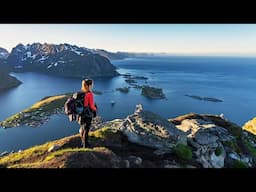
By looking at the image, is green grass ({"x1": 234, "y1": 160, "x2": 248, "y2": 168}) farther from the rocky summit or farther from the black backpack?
the black backpack

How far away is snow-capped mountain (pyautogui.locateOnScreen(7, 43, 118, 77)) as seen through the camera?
365ft

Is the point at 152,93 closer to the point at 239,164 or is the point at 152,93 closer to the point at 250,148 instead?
the point at 250,148

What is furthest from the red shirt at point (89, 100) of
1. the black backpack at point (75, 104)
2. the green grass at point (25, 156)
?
the green grass at point (25, 156)

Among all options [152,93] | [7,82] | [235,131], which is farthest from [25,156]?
[7,82]

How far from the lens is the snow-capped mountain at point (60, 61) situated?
4382 inches

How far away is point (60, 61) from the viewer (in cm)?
12444

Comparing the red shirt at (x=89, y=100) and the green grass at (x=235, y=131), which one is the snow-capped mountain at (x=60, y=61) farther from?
the red shirt at (x=89, y=100)

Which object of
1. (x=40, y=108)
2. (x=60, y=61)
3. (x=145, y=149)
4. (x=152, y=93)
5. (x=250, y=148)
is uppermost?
(x=145, y=149)

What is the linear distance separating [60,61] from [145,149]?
123 meters

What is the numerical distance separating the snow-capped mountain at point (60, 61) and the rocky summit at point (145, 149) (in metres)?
98.6
